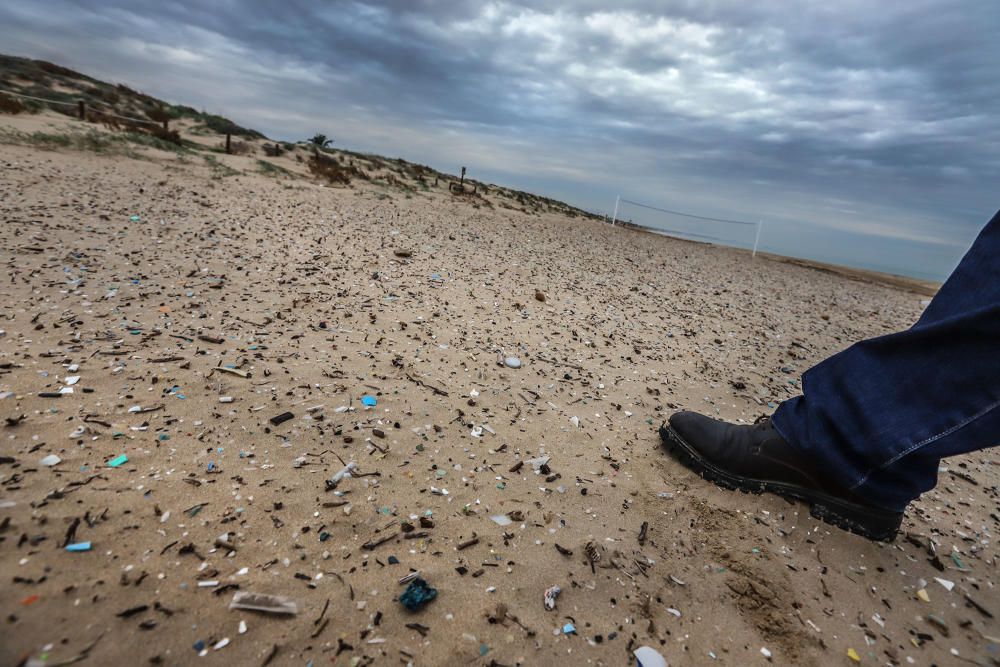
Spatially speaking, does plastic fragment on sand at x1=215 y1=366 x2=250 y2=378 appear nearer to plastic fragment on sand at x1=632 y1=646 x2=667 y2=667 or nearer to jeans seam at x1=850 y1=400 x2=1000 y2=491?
plastic fragment on sand at x1=632 y1=646 x2=667 y2=667

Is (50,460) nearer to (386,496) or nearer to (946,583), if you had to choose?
(386,496)

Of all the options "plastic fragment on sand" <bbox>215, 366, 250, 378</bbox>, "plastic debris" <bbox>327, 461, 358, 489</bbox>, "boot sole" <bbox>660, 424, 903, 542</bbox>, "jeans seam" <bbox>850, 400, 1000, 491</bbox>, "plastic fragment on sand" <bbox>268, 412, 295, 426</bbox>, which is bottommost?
"plastic debris" <bbox>327, 461, 358, 489</bbox>

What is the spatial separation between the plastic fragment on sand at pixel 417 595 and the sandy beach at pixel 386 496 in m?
0.02

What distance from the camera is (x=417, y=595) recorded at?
1359 mm

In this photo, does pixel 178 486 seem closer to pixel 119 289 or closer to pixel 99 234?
pixel 119 289

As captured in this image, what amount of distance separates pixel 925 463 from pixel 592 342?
2340 mm

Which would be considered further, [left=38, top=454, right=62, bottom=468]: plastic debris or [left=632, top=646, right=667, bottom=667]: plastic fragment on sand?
[left=38, top=454, right=62, bottom=468]: plastic debris

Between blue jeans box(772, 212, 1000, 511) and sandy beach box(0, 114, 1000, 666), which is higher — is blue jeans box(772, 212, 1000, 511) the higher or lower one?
the higher one

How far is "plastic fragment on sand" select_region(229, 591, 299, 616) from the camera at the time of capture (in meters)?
1.27

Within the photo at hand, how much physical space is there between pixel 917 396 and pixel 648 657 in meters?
1.27

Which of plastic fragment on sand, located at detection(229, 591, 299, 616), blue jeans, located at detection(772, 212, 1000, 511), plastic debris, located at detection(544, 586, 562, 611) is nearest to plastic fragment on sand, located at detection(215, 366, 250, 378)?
plastic fragment on sand, located at detection(229, 591, 299, 616)

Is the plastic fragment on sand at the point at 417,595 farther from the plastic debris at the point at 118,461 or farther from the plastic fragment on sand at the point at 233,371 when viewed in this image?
the plastic fragment on sand at the point at 233,371

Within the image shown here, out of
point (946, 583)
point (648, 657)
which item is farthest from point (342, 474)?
point (946, 583)

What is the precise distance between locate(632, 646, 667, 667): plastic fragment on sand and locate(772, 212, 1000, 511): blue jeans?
108cm
